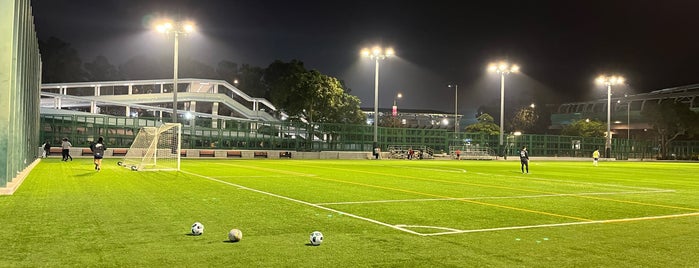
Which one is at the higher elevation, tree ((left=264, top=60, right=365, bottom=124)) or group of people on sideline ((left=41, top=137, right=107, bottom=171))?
tree ((left=264, top=60, right=365, bottom=124))

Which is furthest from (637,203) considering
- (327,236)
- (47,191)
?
(47,191)

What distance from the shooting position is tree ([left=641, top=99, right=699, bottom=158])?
97.9m

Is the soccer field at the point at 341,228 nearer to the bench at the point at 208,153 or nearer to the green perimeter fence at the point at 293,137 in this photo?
the green perimeter fence at the point at 293,137

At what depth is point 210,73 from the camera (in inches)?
4717

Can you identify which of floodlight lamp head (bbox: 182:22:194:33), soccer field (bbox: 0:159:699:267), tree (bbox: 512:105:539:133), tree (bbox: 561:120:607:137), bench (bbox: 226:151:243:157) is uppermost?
floodlight lamp head (bbox: 182:22:194:33)

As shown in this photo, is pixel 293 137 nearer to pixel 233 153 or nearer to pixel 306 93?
pixel 306 93

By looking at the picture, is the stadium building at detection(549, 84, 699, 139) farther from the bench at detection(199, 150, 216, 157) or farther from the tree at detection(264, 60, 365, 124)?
the bench at detection(199, 150, 216, 157)

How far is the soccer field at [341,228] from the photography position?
7695 millimetres

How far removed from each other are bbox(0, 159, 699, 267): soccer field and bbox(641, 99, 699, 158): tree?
92039mm

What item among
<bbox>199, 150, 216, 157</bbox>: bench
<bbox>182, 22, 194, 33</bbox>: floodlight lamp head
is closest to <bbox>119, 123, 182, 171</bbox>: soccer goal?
<bbox>182, 22, 194, 33</bbox>: floodlight lamp head

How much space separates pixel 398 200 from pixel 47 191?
407 inches

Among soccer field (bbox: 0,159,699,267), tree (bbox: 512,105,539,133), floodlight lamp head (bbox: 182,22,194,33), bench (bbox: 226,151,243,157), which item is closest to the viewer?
soccer field (bbox: 0,159,699,267)

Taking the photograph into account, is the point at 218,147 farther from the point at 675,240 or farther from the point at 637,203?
the point at 675,240

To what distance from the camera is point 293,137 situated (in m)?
68.1
